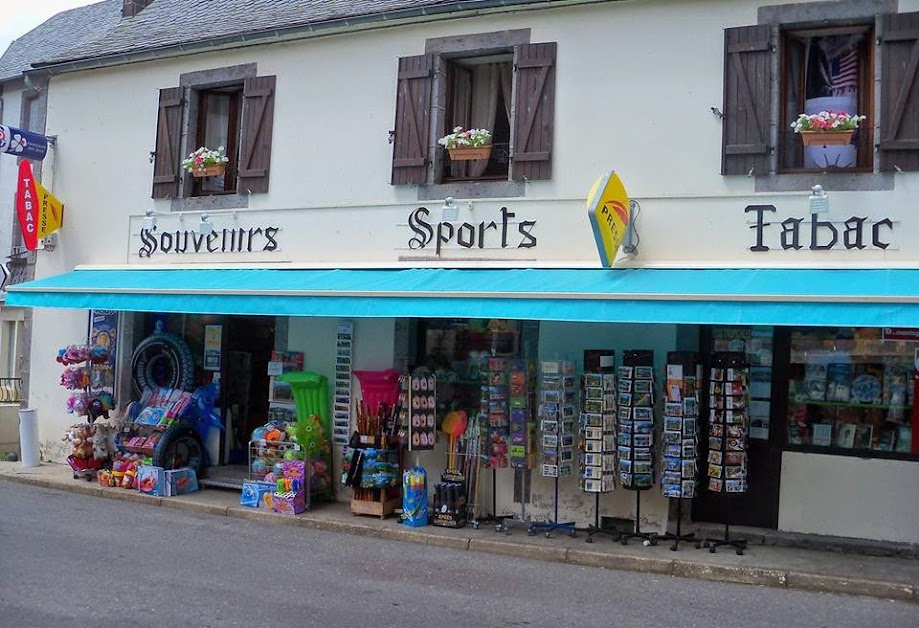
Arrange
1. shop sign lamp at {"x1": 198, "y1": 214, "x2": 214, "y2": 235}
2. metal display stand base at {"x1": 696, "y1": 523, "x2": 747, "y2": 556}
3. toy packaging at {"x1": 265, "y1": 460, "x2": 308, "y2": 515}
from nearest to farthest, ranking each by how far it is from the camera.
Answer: metal display stand base at {"x1": 696, "y1": 523, "x2": 747, "y2": 556}
toy packaging at {"x1": 265, "y1": 460, "x2": 308, "y2": 515}
shop sign lamp at {"x1": 198, "y1": 214, "x2": 214, "y2": 235}

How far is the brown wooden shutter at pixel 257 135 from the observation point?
10.8 m

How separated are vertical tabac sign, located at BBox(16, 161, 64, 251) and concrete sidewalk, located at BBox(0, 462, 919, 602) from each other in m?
4.51

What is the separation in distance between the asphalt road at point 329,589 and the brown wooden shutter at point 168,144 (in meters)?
4.35

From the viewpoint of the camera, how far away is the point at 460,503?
916cm

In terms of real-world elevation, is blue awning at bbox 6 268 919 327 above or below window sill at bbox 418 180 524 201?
below

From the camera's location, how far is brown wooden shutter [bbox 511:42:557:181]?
9211 mm

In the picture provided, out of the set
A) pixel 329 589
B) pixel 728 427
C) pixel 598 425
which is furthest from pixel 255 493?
pixel 728 427

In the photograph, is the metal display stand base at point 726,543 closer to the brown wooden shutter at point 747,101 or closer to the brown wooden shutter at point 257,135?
the brown wooden shutter at point 747,101

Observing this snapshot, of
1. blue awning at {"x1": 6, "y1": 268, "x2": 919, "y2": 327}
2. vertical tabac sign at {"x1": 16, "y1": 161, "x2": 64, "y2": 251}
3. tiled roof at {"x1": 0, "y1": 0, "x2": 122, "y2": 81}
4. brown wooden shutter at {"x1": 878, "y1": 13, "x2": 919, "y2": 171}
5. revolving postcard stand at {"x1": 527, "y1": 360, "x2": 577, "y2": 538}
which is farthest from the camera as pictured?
tiled roof at {"x1": 0, "y1": 0, "x2": 122, "y2": 81}

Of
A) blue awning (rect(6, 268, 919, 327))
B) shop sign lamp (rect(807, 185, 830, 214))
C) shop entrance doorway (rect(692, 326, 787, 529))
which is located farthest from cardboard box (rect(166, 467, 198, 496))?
shop sign lamp (rect(807, 185, 830, 214))

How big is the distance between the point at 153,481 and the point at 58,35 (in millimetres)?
11254

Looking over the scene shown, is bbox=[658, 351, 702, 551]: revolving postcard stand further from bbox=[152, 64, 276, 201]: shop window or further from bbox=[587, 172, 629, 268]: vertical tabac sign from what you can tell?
bbox=[152, 64, 276, 201]: shop window

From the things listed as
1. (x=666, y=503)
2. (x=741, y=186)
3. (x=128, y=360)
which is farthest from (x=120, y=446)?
(x=741, y=186)

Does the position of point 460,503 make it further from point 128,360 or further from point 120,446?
point 128,360
